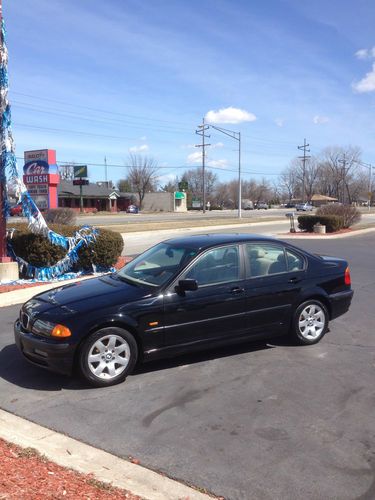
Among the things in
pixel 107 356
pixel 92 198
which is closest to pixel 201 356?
pixel 107 356

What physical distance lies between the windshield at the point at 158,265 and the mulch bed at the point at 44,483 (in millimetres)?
2422

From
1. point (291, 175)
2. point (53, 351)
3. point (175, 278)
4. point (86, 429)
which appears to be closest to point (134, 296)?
Result: point (175, 278)

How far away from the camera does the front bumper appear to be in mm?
4758

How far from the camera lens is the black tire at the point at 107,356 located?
191 inches

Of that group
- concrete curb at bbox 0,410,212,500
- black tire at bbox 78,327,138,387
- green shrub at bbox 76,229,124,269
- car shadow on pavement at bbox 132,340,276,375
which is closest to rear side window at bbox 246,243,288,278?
car shadow on pavement at bbox 132,340,276,375

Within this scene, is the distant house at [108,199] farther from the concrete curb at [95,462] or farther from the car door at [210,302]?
the concrete curb at [95,462]

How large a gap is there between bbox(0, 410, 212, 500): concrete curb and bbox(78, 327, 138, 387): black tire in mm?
864

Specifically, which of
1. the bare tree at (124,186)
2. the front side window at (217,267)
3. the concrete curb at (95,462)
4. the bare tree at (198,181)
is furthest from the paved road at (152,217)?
the bare tree at (198,181)

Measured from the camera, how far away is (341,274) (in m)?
6.62

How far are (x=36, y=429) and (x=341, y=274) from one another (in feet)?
14.4

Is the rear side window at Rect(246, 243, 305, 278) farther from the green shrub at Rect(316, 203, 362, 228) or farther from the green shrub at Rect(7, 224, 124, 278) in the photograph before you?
the green shrub at Rect(316, 203, 362, 228)

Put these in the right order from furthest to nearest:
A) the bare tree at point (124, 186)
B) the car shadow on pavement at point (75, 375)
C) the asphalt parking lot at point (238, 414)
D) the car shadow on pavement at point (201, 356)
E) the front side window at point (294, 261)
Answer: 1. the bare tree at point (124, 186)
2. the front side window at point (294, 261)
3. the car shadow on pavement at point (201, 356)
4. the car shadow on pavement at point (75, 375)
5. the asphalt parking lot at point (238, 414)

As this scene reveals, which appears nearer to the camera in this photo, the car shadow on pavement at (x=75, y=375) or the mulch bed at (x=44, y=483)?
the mulch bed at (x=44, y=483)

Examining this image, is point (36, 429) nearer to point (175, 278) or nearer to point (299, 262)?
point (175, 278)
